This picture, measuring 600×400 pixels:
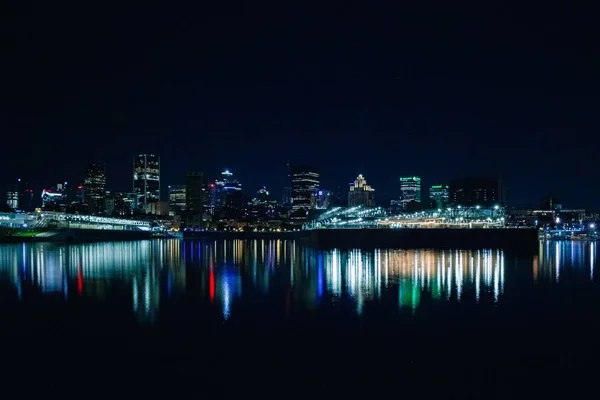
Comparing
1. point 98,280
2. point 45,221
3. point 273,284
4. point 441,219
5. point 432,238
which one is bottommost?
point 432,238

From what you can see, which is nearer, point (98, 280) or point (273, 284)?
point (273, 284)

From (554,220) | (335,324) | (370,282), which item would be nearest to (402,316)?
(335,324)

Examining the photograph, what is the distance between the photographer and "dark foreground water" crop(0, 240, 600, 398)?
29.7 ft

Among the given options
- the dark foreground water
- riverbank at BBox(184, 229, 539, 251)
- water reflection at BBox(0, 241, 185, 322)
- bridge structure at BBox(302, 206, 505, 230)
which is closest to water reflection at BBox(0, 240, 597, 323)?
water reflection at BBox(0, 241, 185, 322)

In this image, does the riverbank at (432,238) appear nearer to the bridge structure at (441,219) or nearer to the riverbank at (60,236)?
the bridge structure at (441,219)

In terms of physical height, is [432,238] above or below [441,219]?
below

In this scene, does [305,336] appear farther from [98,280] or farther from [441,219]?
[441,219]

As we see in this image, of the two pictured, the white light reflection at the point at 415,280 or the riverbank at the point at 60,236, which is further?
the riverbank at the point at 60,236

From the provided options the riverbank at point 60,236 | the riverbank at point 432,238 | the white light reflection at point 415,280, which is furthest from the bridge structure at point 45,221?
the white light reflection at point 415,280

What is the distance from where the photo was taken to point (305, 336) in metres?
12.1

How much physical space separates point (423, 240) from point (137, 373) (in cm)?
4863

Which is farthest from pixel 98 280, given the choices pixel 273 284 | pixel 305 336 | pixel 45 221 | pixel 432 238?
pixel 45 221

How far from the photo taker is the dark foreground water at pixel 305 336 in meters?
9.06

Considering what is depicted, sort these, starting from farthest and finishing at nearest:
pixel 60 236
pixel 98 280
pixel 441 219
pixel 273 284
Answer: pixel 441 219 → pixel 60 236 → pixel 98 280 → pixel 273 284
